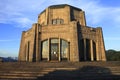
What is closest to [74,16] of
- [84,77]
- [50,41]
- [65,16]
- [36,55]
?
[65,16]

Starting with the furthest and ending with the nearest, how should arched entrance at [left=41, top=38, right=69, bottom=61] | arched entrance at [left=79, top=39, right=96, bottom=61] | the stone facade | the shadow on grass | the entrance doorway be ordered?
arched entrance at [left=79, top=39, right=96, bottom=61], the entrance doorway, arched entrance at [left=41, top=38, right=69, bottom=61], the stone facade, the shadow on grass

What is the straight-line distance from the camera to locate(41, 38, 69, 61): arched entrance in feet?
88.8

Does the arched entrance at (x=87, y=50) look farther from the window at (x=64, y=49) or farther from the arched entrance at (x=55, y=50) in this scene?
the arched entrance at (x=55, y=50)

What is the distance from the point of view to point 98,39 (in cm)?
2992

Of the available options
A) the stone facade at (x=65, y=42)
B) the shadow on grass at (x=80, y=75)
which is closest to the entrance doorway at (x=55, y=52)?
the stone facade at (x=65, y=42)

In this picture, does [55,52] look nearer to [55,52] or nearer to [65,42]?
[55,52]

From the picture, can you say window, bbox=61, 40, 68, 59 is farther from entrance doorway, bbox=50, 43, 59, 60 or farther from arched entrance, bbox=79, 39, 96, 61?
arched entrance, bbox=79, 39, 96, 61

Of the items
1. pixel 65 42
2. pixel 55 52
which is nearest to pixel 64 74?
pixel 55 52

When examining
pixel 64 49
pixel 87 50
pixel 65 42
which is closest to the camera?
pixel 64 49

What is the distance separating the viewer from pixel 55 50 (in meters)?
27.4

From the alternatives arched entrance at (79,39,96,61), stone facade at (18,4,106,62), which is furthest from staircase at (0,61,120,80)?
arched entrance at (79,39,96,61)

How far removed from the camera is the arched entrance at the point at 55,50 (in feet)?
88.8

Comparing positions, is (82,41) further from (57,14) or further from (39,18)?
(39,18)

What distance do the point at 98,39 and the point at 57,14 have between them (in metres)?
8.45
